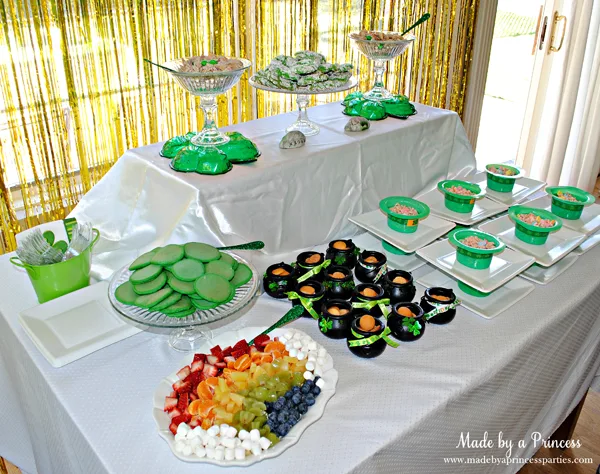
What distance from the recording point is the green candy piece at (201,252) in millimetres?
949

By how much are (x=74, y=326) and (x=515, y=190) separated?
1151 mm

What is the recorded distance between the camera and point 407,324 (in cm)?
99

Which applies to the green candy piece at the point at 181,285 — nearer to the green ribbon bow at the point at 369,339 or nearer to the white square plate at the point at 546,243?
the green ribbon bow at the point at 369,339

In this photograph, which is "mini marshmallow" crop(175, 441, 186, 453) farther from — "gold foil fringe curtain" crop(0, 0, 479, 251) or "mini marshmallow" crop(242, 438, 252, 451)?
"gold foil fringe curtain" crop(0, 0, 479, 251)

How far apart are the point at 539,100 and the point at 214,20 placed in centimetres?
191

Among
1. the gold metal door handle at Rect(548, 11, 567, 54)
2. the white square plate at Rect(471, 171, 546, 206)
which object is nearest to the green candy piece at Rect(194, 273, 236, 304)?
the white square plate at Rect(471, 171, 546, 206)

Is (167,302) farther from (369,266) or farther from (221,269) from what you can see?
(369,266)

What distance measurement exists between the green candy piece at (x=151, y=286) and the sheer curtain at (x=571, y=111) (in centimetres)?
262

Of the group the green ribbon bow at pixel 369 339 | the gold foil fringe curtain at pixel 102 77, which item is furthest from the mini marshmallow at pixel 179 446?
the gold foil fringe curtain at pixel 102 77

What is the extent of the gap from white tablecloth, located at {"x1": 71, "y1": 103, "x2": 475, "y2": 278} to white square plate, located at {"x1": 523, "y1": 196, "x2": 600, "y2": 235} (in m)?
0.36

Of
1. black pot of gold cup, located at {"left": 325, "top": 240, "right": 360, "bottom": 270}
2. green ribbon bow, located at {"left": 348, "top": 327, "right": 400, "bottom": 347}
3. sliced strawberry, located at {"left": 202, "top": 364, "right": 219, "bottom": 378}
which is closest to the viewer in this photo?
sliced strawberry, located at {"left": 202, "top": 364, "right": 219, "bottom": 378}

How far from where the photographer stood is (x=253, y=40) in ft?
6.59

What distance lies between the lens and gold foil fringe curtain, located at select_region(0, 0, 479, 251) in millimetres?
1537

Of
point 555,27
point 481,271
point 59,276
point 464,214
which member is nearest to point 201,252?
point 59,276
